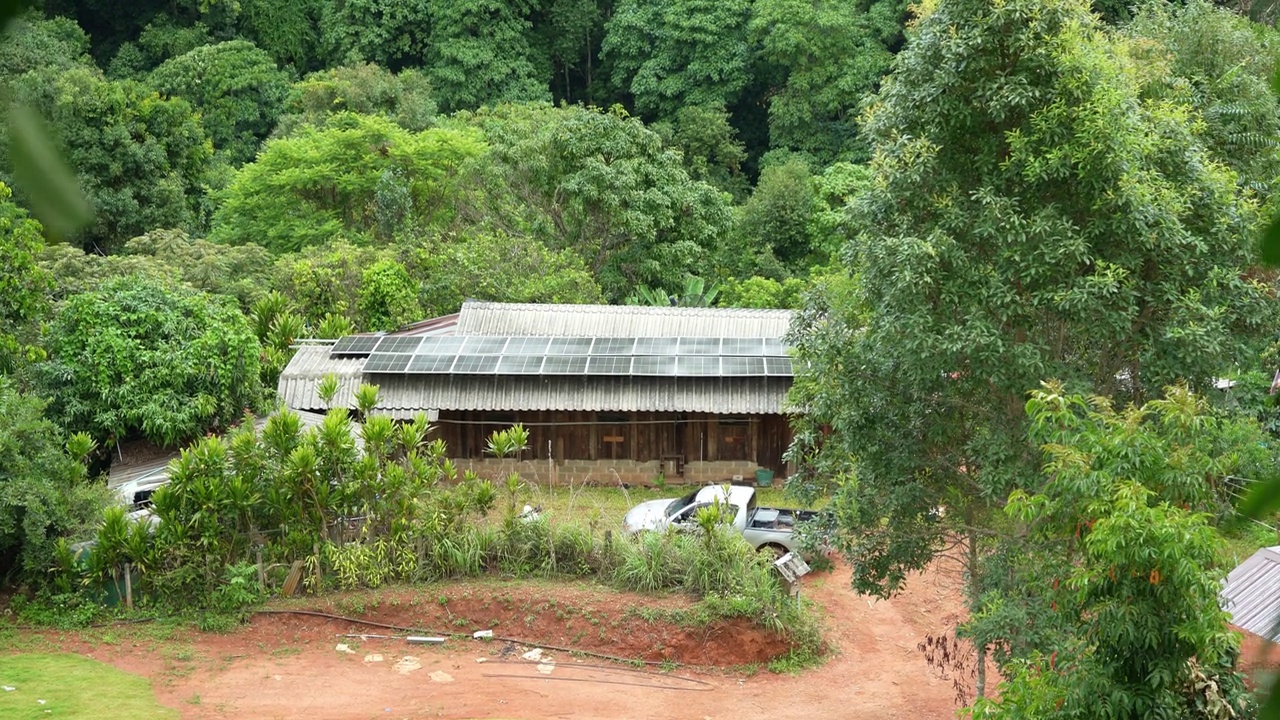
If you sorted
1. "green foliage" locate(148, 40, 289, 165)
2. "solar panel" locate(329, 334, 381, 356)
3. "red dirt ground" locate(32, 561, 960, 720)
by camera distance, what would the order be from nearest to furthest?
1. "red dirt ground" locate(32, 561, 960, 720)
2. "solar panel" locate(329, 334, 381, 356)
3. "green foliage" locate(148, 40, 289, 165)

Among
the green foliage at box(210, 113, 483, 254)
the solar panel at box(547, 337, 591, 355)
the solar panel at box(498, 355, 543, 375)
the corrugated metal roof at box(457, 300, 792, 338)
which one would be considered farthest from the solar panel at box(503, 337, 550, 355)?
the green foliage at box(210, 113, 483, 254)

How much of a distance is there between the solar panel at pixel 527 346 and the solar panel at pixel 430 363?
102cm

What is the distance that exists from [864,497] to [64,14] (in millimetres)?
36400

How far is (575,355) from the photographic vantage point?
20.0m

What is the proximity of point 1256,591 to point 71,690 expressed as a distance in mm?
11798

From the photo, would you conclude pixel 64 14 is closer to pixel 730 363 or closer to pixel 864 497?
pixel 730 363

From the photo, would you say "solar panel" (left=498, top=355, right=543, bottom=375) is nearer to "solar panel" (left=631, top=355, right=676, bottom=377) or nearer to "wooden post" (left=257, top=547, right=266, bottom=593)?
"solar panel" (left=631, top=355, right=676, bottom=377)

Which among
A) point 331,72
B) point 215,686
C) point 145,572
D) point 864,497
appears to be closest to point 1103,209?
point 864,497

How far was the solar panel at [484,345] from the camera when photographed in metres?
20.2

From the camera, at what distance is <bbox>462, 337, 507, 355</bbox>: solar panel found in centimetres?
2022

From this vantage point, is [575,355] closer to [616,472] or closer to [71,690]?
[616,472]

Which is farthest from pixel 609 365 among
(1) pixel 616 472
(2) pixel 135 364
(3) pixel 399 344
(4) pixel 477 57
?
(4) pixel 477 57

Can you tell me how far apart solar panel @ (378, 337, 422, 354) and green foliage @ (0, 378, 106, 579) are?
6568 mm

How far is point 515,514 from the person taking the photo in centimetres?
1536
